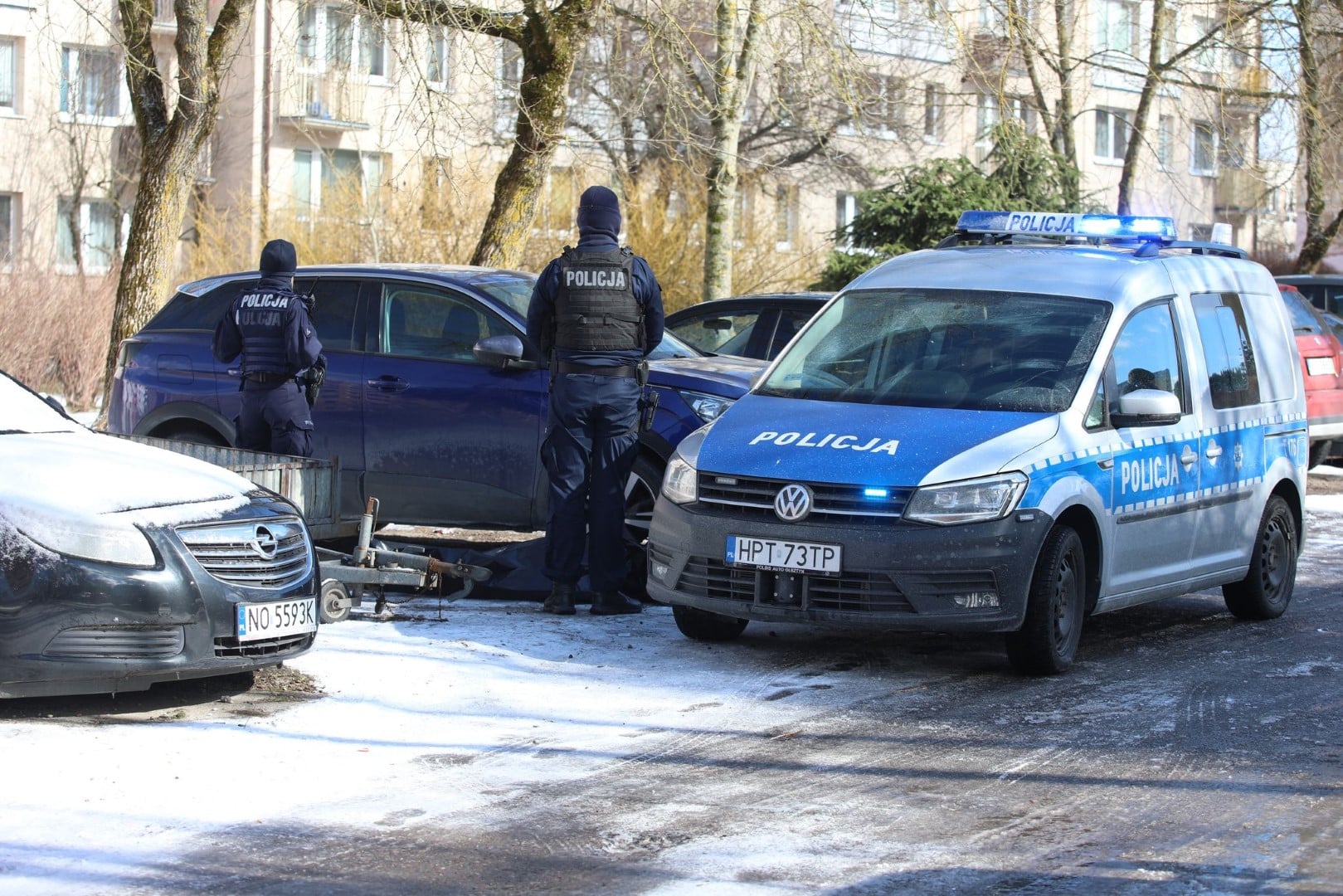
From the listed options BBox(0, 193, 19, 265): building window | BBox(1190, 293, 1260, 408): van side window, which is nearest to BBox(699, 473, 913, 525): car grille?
BBox(1190, 293, 1260, 408): van side window

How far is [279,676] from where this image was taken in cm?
718

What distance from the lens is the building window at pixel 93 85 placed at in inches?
1449

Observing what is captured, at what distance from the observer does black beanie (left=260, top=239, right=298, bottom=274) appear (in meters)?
9.31

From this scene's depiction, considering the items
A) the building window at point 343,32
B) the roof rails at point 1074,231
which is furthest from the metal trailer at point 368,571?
the building window at point 343,32

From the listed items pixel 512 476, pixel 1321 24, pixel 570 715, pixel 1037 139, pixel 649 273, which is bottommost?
pixel 570 715

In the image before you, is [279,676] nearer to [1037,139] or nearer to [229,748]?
[229,748]

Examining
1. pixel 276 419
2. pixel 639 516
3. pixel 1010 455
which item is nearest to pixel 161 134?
pixel 276 419

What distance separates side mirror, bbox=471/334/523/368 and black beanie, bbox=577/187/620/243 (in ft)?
2.78

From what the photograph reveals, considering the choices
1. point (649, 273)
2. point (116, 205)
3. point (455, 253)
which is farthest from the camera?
point (116, 205)

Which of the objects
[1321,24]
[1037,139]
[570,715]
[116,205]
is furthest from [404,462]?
[116,205]

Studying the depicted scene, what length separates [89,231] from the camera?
131 ft

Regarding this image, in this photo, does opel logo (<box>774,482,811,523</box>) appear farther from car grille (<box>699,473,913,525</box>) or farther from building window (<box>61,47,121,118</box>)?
building window (<box>61,47,121,118</box>)

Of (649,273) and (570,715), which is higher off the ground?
(649,273)

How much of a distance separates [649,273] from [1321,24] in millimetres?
18585
